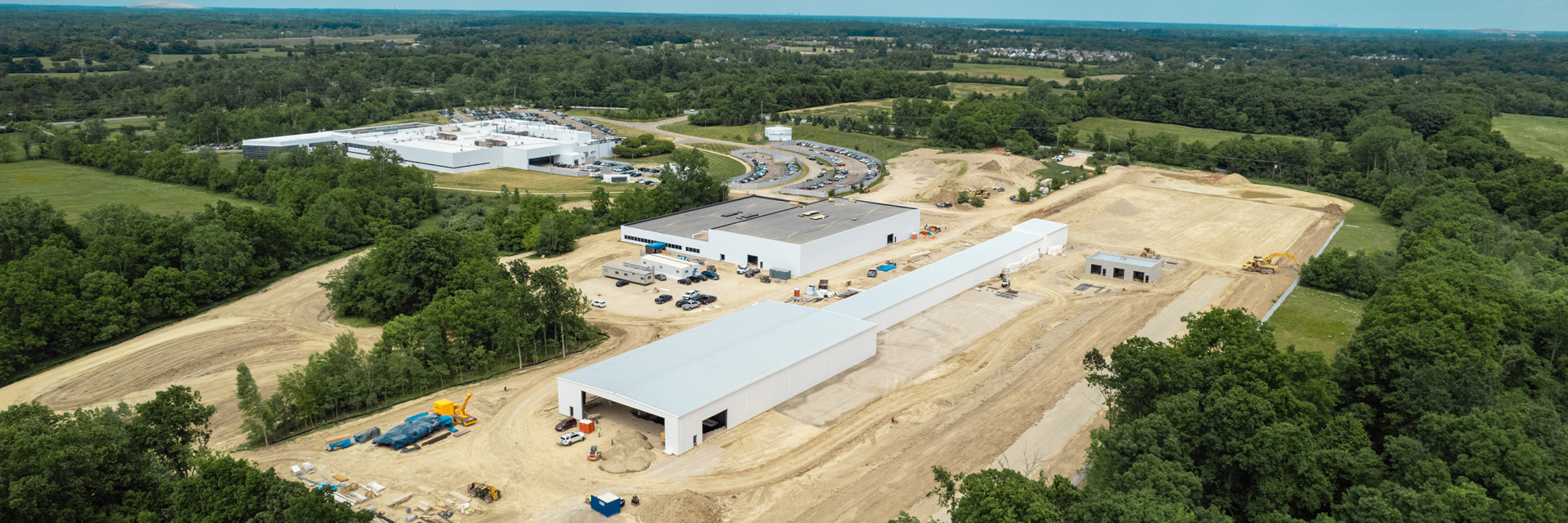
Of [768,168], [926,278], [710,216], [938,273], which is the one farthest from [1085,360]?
[768,168]

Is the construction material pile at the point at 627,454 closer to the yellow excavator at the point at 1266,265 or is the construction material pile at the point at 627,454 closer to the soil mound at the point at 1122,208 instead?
the yellow excavator at the point at 1266,265

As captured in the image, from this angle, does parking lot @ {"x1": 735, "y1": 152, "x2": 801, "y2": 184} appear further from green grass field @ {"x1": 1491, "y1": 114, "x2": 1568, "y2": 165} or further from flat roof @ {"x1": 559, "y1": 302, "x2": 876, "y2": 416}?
green grass field @ {"x1": 1491, "y1": 114, "x2": 1568, "y2": 165}

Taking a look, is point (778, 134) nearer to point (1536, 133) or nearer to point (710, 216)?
point (710, 216)

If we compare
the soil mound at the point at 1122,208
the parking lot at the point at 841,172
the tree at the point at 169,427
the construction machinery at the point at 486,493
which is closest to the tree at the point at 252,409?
the tree at the point at 169,427

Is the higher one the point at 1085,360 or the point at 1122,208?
the point at 1085,360

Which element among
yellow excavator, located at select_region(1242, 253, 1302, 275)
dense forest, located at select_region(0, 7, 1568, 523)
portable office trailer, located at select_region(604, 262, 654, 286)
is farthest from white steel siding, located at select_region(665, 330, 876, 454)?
yellow excavator, located at select_region(1242, 253, 1302, 275)

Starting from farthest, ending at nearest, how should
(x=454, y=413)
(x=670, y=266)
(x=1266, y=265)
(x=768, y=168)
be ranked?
1. (x=768, y=168)
2. (x=1266, y=265)
3. (x=670, y=266)
4. (x=454, y=413)

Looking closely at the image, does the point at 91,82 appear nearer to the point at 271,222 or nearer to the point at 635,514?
the point at 271,222
